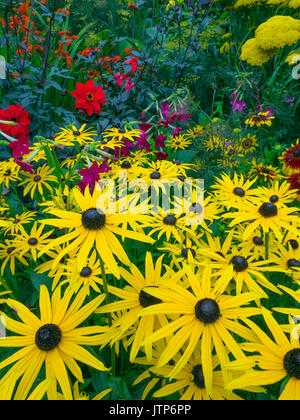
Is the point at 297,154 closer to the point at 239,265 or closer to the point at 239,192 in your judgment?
the point at 239,192

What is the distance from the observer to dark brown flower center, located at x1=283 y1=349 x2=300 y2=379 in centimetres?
59

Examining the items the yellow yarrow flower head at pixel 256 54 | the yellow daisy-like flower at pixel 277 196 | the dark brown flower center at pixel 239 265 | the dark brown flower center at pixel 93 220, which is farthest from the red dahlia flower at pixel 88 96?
the yellow yarrow flower head at pixel 256 54

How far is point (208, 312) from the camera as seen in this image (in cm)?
67

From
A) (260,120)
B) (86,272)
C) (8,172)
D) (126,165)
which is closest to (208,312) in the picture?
(86,272)

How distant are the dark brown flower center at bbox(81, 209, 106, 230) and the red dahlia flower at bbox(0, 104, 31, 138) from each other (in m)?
0.84

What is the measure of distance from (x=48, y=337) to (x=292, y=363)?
19.5 inches

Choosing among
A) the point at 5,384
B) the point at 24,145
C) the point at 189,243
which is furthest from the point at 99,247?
the point at 24,145

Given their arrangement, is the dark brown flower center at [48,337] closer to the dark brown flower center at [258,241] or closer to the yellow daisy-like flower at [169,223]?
the yellow daisy-like flower at [169,223]

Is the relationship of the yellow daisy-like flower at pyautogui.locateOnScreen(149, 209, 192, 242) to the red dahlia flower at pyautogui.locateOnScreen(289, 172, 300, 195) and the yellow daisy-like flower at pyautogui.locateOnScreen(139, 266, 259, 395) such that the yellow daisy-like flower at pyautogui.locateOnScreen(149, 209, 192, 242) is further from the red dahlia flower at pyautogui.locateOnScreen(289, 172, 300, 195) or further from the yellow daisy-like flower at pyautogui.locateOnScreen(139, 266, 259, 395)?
the red dahlia flower at pyautogui.locateOnScreen(289, 172, 300, 195)

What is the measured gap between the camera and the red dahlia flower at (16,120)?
4.69ft

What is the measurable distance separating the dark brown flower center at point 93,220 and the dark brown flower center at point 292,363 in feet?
1.65

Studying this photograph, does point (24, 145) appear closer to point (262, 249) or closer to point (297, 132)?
point (262, 249)

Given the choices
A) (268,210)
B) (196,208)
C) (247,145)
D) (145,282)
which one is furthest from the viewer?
(247,145)

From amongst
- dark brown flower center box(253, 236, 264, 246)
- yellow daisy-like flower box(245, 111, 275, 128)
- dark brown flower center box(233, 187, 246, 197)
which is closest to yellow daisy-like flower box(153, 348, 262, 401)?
dark brown flower center box(253, 236, 264, 246)
